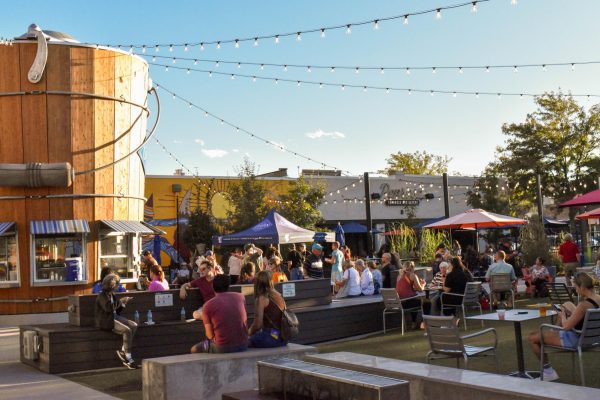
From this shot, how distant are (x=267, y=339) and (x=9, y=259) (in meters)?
10.7

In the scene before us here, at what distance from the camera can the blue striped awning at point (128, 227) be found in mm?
16641

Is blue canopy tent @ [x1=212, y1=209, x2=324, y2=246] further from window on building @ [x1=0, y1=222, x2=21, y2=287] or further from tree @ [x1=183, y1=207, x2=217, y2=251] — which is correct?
tree @ [x1=183, y1=207, x2=217, y2=251]

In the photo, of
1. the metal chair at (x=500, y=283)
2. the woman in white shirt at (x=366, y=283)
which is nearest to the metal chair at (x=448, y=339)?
the metal chair at (x=500, y=283)

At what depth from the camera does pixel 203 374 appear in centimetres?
710

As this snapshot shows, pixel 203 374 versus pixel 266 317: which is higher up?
pixel 266 317

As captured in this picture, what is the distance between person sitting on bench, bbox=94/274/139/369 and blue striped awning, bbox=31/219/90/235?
6.14 meters

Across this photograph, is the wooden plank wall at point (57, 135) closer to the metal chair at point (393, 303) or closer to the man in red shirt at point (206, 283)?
the man in red shirt at point (206, 283)

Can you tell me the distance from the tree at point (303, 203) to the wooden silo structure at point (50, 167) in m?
13.1

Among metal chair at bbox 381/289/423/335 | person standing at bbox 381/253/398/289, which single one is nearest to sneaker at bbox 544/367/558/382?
metal chair at bbox 381/289/423/335

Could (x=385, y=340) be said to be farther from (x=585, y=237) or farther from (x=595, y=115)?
(x=595, y=115)

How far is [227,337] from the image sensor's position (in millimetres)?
7309

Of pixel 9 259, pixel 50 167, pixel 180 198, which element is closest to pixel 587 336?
pixel 50 167

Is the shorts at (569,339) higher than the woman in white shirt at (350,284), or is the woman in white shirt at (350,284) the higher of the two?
the woman in white shirt at (350,284)

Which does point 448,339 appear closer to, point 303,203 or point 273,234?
point 273,234
